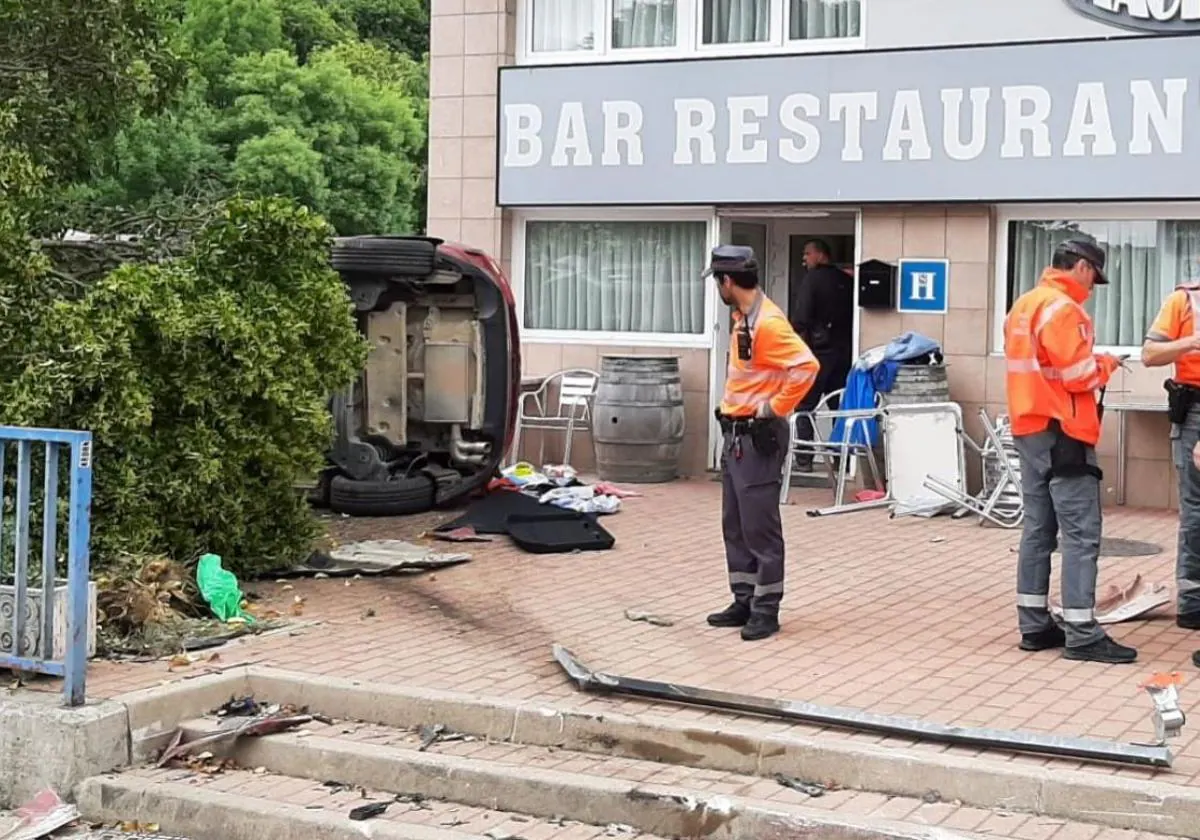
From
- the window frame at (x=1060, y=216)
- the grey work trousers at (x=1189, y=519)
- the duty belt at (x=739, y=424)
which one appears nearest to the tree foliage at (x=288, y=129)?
the window frame at (x=1060, y=216)

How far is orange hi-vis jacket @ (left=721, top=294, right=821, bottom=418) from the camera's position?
7621 millimetres

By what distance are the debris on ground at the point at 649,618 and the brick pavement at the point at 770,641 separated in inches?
2.7

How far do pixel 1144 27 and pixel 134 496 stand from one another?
25.8 ft

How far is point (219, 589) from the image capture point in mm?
8117

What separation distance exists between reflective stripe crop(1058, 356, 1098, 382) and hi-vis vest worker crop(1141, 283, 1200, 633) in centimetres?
65

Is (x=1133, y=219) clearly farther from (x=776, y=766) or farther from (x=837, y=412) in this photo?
(x=776, y=766)

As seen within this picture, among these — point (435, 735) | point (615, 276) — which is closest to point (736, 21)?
point (615, 276)

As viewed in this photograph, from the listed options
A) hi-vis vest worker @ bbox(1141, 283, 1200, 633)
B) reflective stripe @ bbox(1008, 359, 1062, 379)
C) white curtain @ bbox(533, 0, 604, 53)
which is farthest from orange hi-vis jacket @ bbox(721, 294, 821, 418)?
white curtain @ bbox(533, 0, 604, 53)

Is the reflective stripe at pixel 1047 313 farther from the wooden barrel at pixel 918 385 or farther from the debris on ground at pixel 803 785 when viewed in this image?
the wooden barrel at pixel 918 385

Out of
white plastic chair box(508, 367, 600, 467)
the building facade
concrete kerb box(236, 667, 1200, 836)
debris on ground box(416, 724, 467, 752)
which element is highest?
the building facade

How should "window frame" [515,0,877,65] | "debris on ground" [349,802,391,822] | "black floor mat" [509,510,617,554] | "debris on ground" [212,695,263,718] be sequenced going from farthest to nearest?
"window frame" [515,0,877,65] < "black floor mat" [509,510,617,554] < "debris on ground" [212,695,263,718] < "debris on ground" [349,802,391,822]

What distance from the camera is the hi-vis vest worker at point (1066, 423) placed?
7125mm

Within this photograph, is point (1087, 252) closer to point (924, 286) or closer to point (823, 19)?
point (924, 286)

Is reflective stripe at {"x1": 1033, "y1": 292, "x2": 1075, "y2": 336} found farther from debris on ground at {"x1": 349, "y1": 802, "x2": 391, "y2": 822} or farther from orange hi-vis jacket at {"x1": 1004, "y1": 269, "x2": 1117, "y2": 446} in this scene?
debris on ground at {"x1": 349, "y1": 802, "x2": 391, "y2": 822}
